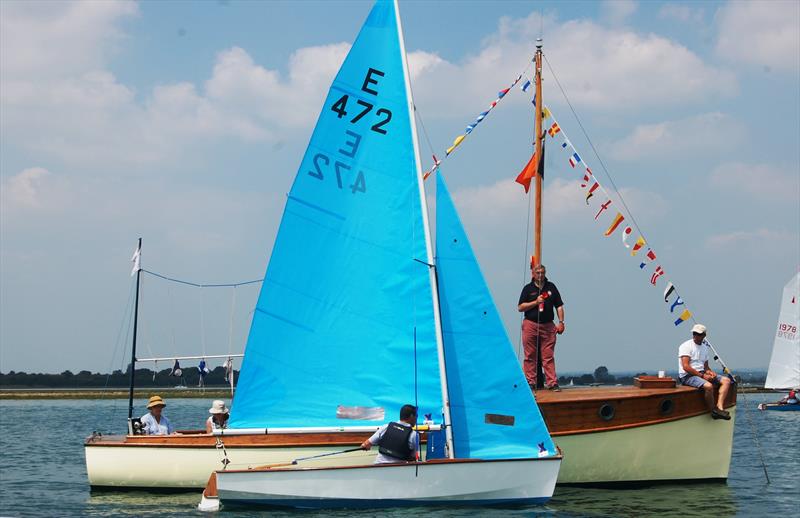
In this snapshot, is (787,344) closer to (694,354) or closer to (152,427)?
(694,354)

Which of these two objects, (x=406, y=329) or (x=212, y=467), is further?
(x=212, y=467)

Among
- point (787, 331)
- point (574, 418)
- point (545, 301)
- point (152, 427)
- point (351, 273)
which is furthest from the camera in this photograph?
point (787, 331)

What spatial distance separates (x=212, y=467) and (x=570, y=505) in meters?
6.32

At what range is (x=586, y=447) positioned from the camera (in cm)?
1725

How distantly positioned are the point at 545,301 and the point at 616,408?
8.65 feet

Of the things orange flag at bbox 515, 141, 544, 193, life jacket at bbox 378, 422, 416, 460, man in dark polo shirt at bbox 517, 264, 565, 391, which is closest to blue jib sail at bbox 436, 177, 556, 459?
life jacket at bbox 378, 422, 416, 460

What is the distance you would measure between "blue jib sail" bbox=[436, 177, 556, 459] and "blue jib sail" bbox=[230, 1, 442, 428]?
0.38 m

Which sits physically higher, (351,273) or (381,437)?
(351,273)

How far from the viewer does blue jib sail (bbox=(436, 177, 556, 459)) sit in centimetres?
1449

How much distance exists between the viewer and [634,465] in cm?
1752

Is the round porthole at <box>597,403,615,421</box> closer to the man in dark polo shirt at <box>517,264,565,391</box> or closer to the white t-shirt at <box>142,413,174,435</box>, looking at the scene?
the man in dark polo shirt at <box>517,264,565,391</box>

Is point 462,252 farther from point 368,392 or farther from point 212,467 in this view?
point 212,467

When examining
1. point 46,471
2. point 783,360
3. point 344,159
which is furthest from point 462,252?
point 783,360

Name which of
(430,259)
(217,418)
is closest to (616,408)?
(430,259)
